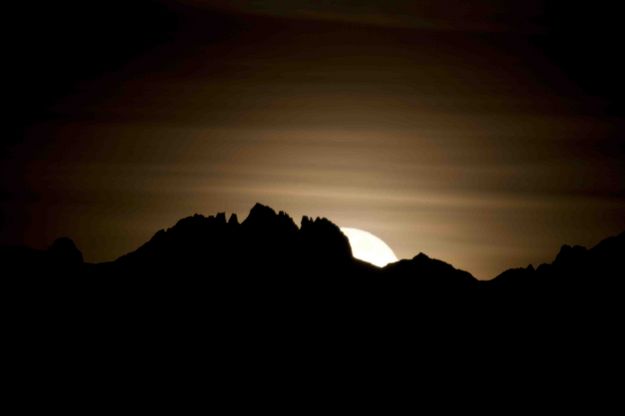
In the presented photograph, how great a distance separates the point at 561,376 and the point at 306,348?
5714 centimetres

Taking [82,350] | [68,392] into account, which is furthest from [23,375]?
[82,350]

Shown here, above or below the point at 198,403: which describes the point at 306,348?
above

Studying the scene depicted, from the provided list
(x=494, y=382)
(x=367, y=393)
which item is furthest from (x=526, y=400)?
(x=367, y=393)

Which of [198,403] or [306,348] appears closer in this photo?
[198,403]

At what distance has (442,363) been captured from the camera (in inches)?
7776

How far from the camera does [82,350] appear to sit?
7470 inches

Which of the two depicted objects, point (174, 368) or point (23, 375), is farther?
point (174, 368)

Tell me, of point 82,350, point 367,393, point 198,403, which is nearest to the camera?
point 198,403

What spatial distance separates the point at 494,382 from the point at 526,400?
1508cm

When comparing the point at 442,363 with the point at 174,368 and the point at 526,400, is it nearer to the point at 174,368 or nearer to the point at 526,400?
the point at 526,400

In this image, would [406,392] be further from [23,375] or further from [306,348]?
[23,375]

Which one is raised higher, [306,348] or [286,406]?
[306,348]

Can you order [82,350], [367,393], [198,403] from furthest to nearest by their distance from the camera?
[82,350]
[367,393]
[198,403]

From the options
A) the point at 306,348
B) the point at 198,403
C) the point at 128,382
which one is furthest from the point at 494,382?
the point at 128,382
